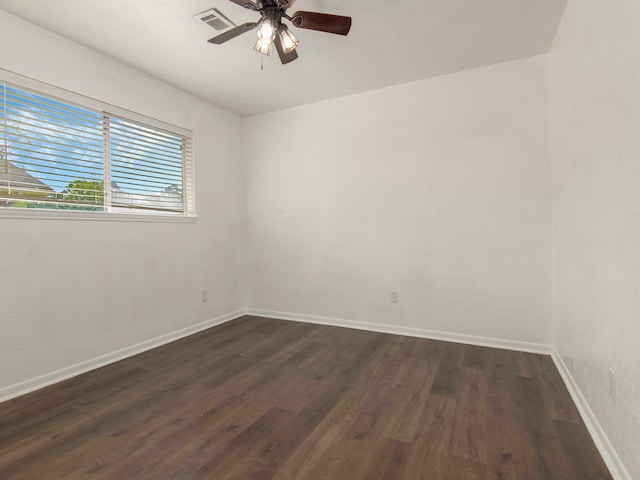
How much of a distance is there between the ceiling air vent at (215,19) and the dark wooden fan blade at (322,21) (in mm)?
666

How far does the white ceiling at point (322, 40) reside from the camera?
2168 mm

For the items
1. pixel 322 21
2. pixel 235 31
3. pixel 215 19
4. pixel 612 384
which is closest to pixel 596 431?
pixel 612 384

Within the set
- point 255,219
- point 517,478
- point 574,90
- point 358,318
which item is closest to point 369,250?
point 358,318

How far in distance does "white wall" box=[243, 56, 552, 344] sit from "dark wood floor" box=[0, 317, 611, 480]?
0.63 metres

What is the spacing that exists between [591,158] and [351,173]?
7.31 feet

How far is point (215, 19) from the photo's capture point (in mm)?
2254

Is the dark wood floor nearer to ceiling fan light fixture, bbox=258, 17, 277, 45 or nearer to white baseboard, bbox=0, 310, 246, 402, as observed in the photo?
white baseboard, bbox=0, 310, 246, 402

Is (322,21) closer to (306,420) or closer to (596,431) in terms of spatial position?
(306,420)

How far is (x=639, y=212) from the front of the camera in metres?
1.21

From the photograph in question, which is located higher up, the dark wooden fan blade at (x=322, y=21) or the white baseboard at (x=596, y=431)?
the dark wooden fan blade at (x=322, y=21)

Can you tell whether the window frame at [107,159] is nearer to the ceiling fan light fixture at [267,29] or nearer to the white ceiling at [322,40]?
the white ceiling at [322,40]

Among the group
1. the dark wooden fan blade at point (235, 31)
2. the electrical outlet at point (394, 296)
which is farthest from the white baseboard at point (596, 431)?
the dark wooden fan blade at point (235, 31)

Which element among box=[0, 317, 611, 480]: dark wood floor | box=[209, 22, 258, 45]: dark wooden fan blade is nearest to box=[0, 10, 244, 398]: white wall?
box=[0, 317, 611, 480]: dark wood floor

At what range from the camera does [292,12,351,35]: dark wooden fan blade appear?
1.84 metres
